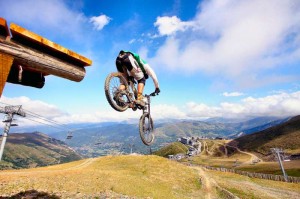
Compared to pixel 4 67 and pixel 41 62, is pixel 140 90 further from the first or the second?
pixel 4 67

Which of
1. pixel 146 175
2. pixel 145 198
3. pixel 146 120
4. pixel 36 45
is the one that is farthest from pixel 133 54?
pixel 146 175

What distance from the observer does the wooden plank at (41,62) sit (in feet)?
10.6

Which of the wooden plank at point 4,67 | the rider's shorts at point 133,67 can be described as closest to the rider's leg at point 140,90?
the rider's shorts at point 133,67

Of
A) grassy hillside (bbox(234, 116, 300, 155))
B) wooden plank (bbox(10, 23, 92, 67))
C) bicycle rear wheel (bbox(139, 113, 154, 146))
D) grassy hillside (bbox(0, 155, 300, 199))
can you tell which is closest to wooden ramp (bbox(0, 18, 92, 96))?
wooden plank (bbox(10, 23, 92, 67))

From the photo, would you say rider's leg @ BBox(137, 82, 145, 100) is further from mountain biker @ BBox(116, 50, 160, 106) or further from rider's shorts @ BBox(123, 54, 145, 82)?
rider's shorts @ BBox(123, 54, 145, 82)

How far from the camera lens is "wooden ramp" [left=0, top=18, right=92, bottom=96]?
3082 millimetres

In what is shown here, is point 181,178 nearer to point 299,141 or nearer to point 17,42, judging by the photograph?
point 17,42

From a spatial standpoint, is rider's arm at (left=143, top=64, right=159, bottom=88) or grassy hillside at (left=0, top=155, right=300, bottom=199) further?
grassy hillside at (left=0, top=155, right=300, bottom=199)

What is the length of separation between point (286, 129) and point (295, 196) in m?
183

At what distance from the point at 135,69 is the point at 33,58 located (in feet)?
17.7

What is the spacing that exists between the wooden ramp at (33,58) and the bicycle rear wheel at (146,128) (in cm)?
572

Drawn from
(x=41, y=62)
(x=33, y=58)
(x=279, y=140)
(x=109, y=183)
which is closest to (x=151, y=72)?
(x=41, y=62)

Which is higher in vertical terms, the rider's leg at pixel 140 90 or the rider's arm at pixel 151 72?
the rider's arm at pixel 151 72

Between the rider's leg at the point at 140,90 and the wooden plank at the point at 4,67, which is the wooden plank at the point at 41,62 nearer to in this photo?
the wooden plank at the point at 4,67
